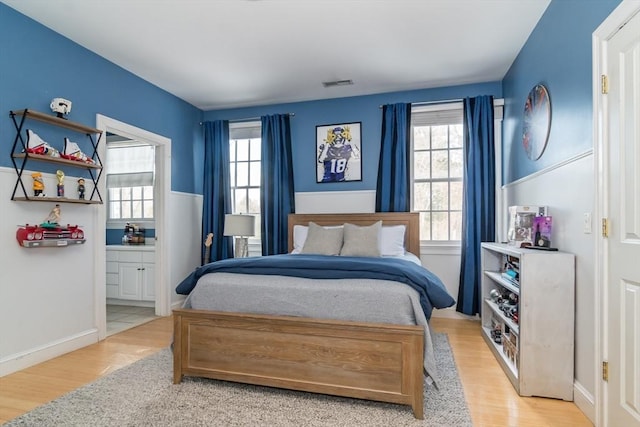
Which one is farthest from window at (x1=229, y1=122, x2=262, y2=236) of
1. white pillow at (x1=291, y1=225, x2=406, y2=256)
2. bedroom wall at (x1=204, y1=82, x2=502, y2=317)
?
white pillow at (x1=291, y1=225, x2=406, y2=256)

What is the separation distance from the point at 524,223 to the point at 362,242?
Result: 4.63ft

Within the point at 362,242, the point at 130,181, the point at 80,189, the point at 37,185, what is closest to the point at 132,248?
the point at 130,181

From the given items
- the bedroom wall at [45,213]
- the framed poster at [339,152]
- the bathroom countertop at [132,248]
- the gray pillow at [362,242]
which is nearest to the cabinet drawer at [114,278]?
the bathroom countertop at [132,248]

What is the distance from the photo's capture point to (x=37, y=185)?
8.96ft

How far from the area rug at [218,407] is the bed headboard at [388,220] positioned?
1.80 m

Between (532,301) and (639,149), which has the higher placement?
(639,149)

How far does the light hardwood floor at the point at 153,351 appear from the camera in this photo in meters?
2.02

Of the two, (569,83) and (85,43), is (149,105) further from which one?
(569,83)

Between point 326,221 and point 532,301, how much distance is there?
251 cm

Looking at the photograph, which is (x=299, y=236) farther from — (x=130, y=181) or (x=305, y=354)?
(x=130, y=181)

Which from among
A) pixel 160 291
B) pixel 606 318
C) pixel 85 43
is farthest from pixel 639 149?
pixel 160 291

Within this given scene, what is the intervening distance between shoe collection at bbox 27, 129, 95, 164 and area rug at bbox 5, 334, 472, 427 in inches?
71.6

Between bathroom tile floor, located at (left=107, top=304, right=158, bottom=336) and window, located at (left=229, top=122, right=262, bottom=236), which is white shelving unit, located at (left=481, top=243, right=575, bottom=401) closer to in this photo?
window, located at (left=229, top=122, right=262, bottom=236)

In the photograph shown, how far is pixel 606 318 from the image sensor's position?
1817 mm
